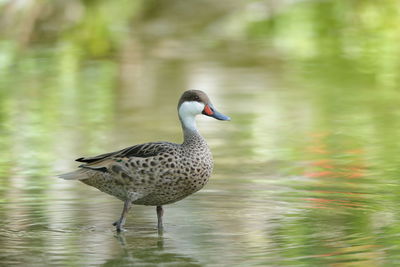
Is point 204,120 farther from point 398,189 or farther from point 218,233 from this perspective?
point 218,233

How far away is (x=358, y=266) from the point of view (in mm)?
7125

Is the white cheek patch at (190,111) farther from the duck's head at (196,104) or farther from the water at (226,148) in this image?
the water at (226,148)

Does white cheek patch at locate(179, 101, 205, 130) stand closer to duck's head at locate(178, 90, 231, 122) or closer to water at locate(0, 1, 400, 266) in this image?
duck's head at locate(178, 90, 231, 122)

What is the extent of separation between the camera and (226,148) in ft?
41.3

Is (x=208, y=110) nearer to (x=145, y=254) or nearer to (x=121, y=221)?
(x=121, y=221)

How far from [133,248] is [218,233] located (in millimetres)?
690

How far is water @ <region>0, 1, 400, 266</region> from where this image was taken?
796 cm

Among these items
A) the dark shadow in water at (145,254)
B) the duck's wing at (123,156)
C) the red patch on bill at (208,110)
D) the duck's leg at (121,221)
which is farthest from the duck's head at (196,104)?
the dark shadow in water at (145,254)

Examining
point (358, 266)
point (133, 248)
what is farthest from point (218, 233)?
point (358, 266)

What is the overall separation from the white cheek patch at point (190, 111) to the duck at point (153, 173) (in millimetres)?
61

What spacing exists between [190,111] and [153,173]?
0.68 meters

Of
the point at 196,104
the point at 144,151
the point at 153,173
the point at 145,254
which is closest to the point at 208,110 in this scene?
the point at 196,104

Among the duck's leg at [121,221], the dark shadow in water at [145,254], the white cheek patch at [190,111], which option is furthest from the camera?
the white cheek patch at [190,111]

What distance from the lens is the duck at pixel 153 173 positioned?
28.3ft
